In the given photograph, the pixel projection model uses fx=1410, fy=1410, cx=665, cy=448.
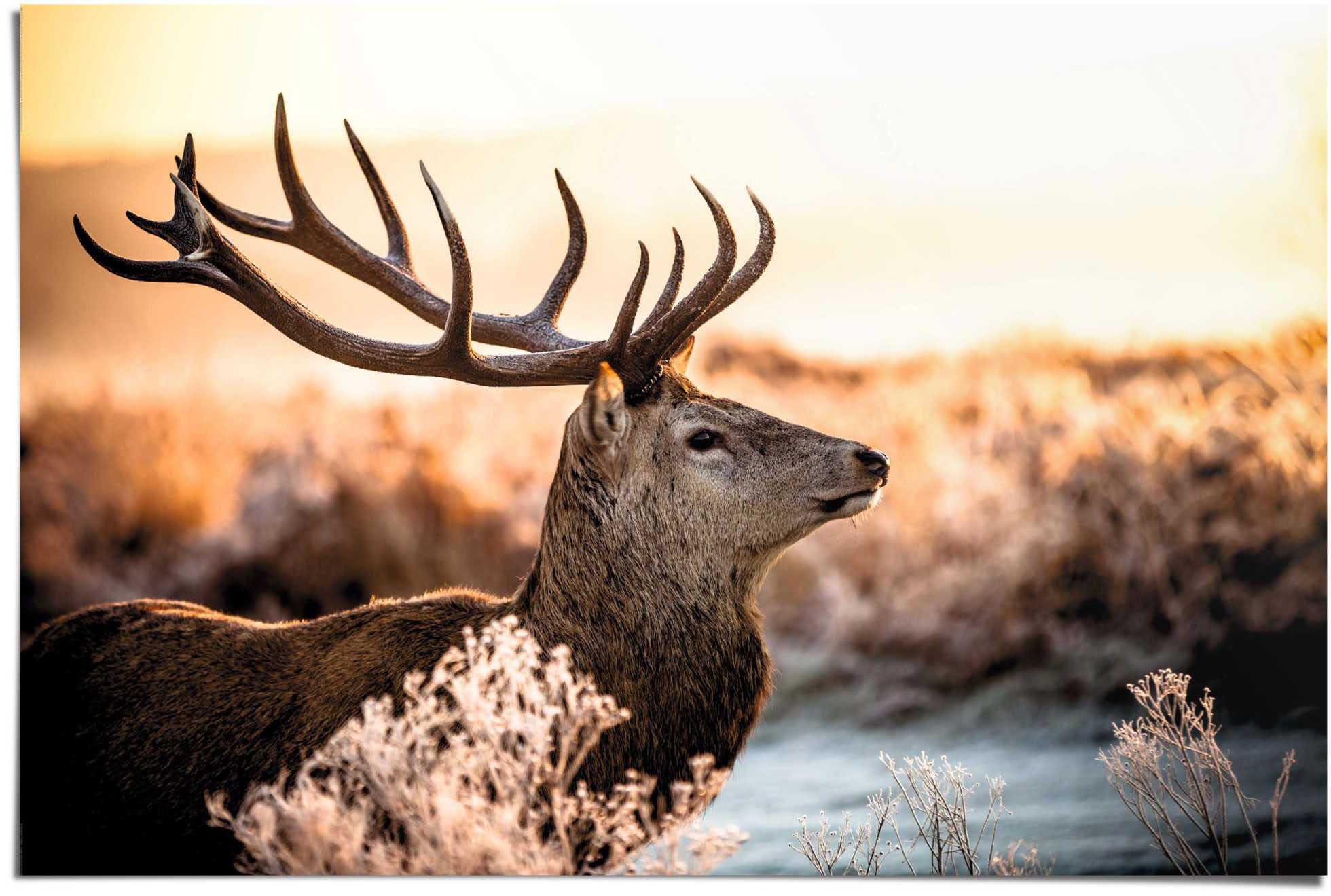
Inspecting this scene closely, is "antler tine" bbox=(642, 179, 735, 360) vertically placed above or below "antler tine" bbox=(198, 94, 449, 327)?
below

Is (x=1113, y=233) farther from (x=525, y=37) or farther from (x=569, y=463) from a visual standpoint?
(x=569, y=463)

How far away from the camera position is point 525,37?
3676 mm

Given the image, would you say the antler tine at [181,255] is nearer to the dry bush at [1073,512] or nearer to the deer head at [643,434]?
the deer head at [643,434]

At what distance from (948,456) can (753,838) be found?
1915 millimetres

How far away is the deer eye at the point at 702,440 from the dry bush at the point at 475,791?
0.48 m

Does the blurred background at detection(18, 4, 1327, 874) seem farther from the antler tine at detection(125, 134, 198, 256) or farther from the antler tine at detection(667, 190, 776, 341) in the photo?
the antler tine at detection(667, 190, 776, 341)

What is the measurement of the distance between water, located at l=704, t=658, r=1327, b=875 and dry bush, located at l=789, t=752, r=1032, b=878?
0.04m

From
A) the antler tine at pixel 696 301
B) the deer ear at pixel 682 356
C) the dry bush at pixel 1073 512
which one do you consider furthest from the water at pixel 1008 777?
the antler tine at pixel 696 301

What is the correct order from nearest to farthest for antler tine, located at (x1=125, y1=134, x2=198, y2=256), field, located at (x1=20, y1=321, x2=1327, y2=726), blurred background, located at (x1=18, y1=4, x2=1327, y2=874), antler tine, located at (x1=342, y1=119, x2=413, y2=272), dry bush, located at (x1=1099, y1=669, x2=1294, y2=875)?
antler tine, located at (x1=125, y1=134, x2=198, y2=256) < antler tine, located at (x1=342, y1=119, x2=413, y2=272) < dry bush, located at (x1=1099, y1=669, x2=1294, y2=875) < blurred background, located at (x1=18, y1=4, x2=1327, y2=874) < field, located at (x1=20, y1=321, x2=1327, y2=726)

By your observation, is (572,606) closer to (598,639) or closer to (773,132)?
(598,639)

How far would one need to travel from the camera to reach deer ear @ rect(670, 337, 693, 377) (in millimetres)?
3135

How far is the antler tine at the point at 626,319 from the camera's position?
8.87ft

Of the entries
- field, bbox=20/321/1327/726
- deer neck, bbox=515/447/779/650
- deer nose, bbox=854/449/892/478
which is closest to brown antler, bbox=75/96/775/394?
deer neck, bbox=515/447/779/650

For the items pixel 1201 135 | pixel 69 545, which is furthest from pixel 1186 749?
pixel 69 545
